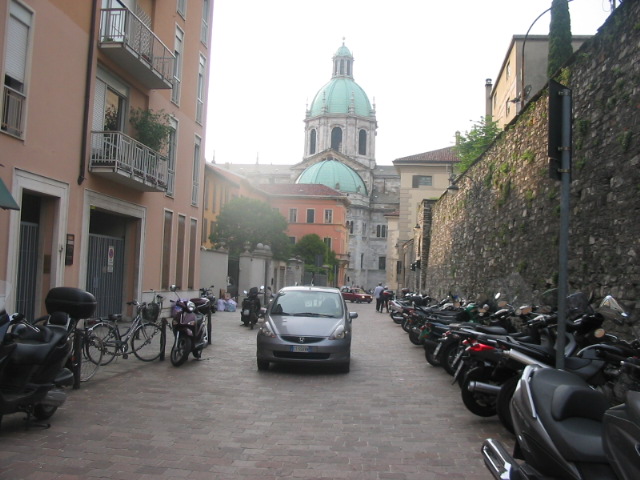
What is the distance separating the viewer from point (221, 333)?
1570cm

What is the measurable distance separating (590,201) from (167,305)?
13.4 m

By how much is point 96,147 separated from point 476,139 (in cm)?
2085

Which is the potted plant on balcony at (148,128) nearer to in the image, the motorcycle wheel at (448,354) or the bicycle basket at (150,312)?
the bicycle basket at (150,312)

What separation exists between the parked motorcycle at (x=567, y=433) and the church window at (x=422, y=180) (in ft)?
148

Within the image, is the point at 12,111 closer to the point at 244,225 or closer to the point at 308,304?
the point at 308,304

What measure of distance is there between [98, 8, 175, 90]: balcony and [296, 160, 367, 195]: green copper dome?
241 ft

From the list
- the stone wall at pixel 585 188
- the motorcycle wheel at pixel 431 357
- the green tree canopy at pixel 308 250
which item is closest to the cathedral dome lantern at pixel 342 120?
the green tree canopy at pixel 308 250

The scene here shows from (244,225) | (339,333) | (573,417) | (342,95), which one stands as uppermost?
(342,95)

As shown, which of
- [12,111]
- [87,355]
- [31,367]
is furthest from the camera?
[12,111]

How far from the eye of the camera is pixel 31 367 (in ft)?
17.6

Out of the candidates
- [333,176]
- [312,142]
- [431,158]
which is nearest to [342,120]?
[312,142]

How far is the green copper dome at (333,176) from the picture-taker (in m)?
90.4

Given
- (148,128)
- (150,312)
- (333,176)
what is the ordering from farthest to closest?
(333,176) < (148,128) < (150,312)

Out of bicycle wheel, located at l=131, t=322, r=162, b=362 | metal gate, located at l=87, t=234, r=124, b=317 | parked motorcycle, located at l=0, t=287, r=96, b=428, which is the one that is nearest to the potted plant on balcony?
metal gate, located at l=87, t=234, r=124, b=317
